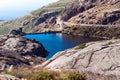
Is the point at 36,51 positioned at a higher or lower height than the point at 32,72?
lower

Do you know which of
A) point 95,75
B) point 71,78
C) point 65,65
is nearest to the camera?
point 71,78

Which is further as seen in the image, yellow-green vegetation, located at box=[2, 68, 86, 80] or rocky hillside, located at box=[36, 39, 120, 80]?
rocky hillside, located at box=[36, 39, 120, 80]

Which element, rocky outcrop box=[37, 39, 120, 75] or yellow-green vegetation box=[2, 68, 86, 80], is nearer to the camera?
yellow-green vegetation box=[2, 68, 86, 80]

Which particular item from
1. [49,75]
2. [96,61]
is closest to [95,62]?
[96,61]

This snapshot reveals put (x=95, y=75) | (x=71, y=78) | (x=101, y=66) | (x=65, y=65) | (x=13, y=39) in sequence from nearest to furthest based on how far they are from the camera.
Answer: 1. (x=71, y=78)
2. (x=95, y=75)
3. (x=101, y=66)
4. (x=65, y=65)
5. (x=13, y=39)

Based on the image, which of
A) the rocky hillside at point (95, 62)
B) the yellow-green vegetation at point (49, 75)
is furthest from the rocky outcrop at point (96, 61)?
the yellow-green vegetation at point (49, 75)

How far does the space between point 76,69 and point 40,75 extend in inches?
176

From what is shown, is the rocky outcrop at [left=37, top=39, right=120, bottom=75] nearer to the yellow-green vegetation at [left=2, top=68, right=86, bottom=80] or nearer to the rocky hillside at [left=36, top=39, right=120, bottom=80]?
the rocky hillside at [left=36, top=39, right=120, bottom=80]

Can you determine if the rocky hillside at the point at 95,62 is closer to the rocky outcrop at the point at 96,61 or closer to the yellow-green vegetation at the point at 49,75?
the rocky outcrop at the point at 96,61

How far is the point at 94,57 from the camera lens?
27562 mm

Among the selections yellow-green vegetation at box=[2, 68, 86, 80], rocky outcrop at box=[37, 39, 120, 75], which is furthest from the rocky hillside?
yellow-green vegetation at box=[2, 68, 86, 80]

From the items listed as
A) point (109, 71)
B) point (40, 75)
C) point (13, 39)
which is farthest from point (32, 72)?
point (13, 39)

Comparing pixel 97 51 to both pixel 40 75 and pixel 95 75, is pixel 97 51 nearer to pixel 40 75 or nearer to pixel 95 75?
pixel 95 75

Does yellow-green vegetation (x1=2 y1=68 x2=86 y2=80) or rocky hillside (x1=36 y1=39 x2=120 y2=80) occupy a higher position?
yellow-green vegetation (x1=2 y1=68 x2=86 y2=80)
